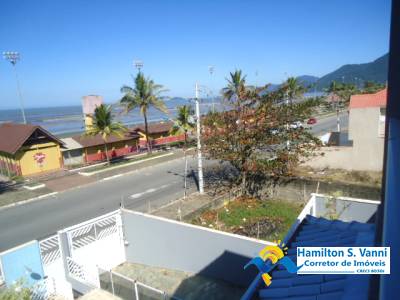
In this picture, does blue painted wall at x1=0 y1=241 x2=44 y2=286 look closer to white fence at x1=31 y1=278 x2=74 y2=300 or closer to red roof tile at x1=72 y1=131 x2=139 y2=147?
white fence at x1=31 y1=278 x2=74 y2=300

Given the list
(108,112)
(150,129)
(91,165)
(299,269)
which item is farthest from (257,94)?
(150,129)

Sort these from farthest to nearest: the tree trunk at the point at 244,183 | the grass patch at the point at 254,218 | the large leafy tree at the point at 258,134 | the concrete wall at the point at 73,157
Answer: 1. the concrete wall at the point at 73,157
2. the tree trunk at the point at 244,183
3. the large leafy tree at the point at 258,134
4. the grass patch at the point at 254,218

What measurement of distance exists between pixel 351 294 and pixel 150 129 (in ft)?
119

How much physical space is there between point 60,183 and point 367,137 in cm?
2188

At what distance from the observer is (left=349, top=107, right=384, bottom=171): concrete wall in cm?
1911

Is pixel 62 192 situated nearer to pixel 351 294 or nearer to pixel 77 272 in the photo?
pixel 77 272

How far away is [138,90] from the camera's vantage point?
101 feet

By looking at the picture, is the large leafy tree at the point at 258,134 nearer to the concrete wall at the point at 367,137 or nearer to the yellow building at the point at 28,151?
the concrete wall at the point at 367,137

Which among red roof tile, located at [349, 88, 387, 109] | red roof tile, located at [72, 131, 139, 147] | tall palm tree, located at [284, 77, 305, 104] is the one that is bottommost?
red roof tile, located at [72, 131, 139, 147]

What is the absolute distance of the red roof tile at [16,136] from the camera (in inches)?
987

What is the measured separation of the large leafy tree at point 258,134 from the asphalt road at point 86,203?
476 centimetres

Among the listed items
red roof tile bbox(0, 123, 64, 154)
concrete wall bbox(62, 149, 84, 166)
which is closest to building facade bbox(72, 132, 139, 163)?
concrete wall bbox(62, 149, 84, 166)

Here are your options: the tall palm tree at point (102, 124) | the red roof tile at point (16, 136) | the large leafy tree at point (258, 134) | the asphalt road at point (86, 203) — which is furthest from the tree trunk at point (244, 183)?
the red roof tile at point (16, 136)

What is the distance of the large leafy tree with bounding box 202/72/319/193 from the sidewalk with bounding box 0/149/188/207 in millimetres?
11618
